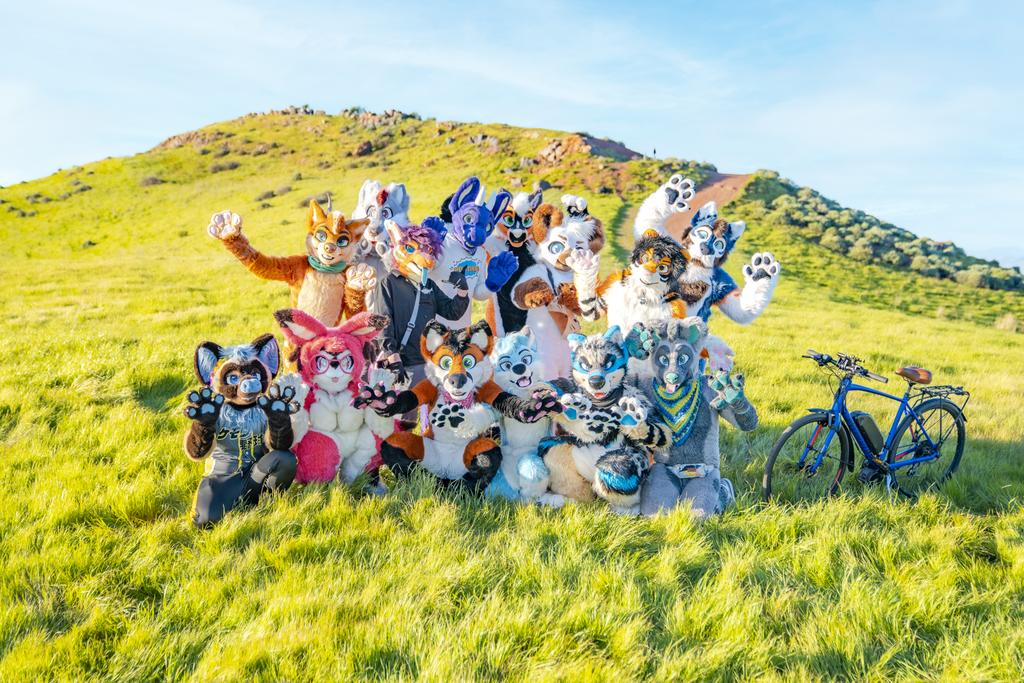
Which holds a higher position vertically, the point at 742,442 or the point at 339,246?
the point at 339,246

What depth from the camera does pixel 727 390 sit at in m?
3.79

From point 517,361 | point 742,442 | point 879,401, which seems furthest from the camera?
point 879,401

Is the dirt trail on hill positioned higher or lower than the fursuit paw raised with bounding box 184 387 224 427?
higher

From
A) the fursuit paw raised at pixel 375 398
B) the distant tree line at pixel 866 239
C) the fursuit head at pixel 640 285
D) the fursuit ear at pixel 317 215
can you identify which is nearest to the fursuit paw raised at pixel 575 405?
the fursuit head at pixel 640 285

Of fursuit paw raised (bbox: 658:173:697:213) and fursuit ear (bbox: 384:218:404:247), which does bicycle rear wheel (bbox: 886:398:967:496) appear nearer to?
fursuit paw raised (bbox: 658:173:697:213)

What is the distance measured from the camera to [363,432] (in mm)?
4016

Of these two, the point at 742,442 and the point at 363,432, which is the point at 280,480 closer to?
the point at 363,432

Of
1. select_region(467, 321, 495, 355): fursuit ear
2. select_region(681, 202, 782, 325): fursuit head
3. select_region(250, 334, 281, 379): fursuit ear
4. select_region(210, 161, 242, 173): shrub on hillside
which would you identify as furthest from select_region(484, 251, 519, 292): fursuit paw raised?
select_region(210, 161, 242, 173): shrub on hillside

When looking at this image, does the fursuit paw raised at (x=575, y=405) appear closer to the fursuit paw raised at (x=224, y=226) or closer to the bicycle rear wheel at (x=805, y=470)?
the bicycle rear wheel at (x=805, y=470)

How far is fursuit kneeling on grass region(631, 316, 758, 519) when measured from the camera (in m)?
3.81

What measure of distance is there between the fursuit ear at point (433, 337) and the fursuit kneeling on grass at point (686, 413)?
4.19 feet

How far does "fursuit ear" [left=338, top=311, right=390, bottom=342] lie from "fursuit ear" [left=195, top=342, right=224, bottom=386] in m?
0.75

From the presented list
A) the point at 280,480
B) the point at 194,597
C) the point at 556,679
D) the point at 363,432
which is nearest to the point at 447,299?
the point at 363,432

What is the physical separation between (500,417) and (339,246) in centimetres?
176
